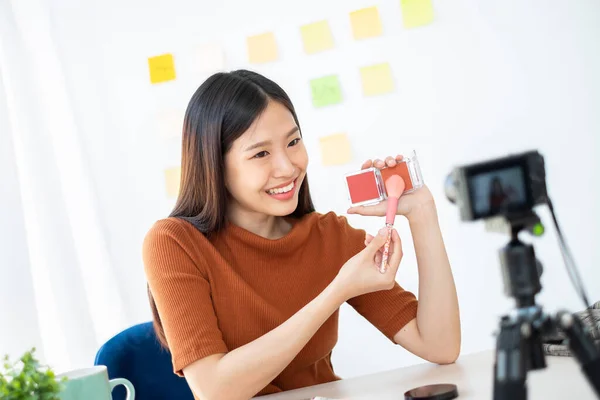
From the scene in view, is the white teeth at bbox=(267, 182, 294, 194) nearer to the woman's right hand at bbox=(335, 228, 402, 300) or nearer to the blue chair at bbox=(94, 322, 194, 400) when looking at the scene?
the woman's right hand at bbox=(335, 228, 402, 300)

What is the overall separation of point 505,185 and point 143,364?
1.17m

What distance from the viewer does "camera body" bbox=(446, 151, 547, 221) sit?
2.15 ft

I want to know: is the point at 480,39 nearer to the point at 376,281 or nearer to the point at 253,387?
the point at 376,281

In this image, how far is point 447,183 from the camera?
73 centimetres

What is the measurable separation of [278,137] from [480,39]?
140 centimetres

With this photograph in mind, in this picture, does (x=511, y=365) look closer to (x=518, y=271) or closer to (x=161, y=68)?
(x=518, y=271)

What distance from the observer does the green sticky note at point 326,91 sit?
2705 millimetres

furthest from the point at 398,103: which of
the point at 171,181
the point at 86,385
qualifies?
the point at 86,385

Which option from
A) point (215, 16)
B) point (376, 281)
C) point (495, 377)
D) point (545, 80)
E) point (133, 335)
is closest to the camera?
point (495, 377)

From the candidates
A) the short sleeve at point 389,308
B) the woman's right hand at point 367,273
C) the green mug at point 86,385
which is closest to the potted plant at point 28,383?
the green mug at point 86,385

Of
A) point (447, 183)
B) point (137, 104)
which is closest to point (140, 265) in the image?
point (137, 104)

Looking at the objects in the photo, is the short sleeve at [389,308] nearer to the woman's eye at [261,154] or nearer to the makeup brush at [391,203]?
the makeup brush at [391,203]

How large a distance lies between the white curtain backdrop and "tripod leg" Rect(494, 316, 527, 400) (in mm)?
1971

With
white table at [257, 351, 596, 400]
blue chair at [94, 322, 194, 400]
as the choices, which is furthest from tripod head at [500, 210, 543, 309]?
blue chair at [94, 322, 194, 400]
